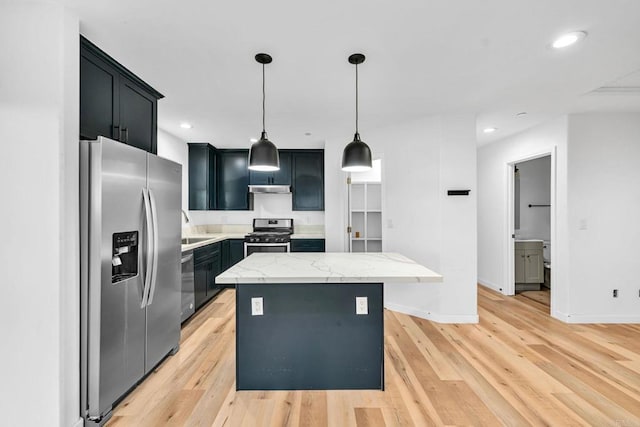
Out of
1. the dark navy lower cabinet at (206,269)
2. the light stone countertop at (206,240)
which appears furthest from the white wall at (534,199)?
the dark navy lower cabinet at (206,269)

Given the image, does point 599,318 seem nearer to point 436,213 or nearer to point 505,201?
point 505,201

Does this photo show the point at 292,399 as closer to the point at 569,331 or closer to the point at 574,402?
the point at 574,402

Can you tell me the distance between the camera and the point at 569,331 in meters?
3.23

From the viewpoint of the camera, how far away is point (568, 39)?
77.7 inches

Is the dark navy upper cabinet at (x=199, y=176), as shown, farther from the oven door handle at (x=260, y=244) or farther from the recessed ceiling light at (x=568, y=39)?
the recessed ceiling light at (x=568, y=39)

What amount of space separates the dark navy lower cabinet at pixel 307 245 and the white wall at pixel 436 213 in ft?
4.09

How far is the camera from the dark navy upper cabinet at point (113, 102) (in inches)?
78.7

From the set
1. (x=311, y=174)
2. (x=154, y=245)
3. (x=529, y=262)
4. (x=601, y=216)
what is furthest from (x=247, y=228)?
(x=601, y=216)

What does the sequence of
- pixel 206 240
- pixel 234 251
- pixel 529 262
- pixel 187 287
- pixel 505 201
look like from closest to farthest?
pixel 187 287
pixel 206 240
pixel 505 201
pixel 529 262
pixel 234 251

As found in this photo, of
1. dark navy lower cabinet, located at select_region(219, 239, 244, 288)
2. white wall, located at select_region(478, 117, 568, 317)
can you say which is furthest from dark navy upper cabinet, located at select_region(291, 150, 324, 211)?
white wall, located at select_region(478, 117, 568, 317)

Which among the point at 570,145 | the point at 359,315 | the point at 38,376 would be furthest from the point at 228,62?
the point at 570,145

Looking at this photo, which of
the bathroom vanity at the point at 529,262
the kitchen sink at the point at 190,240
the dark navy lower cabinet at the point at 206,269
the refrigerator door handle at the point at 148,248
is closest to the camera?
the refrigerator door handle at the point at 148,248

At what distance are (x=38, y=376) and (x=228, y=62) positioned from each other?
2.28m

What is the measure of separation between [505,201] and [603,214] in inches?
44.4
